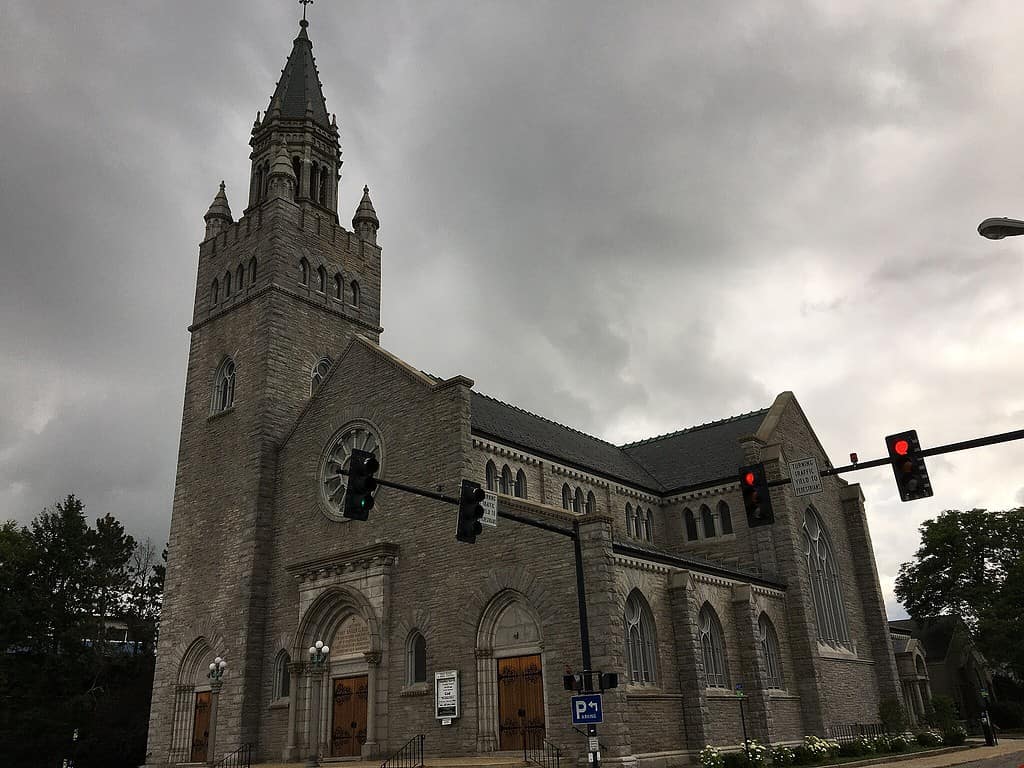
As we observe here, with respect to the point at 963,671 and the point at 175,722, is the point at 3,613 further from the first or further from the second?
the point at 963,671

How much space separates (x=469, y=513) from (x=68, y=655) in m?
37.7

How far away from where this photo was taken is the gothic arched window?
36.6m

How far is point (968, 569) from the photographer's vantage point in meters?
58.5

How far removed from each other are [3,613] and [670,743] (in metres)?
35.6

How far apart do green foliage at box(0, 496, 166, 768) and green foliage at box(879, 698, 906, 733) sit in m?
37.1

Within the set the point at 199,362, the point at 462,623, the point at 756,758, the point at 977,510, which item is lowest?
the point at 756,758

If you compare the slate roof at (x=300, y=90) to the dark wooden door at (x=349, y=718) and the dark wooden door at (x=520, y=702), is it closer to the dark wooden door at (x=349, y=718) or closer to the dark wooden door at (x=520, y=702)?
the dark wooden door at (x=349, y=718)

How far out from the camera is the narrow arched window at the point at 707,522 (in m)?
39.1

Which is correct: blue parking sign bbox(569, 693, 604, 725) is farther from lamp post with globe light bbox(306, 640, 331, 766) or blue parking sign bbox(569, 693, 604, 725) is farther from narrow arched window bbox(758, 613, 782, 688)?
narrow arched window bbox(758, 613, 782, 688)

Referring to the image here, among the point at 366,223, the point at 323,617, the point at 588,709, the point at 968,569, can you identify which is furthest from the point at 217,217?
the point at 968,569

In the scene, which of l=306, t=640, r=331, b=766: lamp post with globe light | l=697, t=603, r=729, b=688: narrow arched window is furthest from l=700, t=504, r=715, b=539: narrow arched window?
l=306, t=640, r=331, b=766: lamp post with globe light

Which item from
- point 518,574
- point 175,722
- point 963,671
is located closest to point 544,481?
point 518,574

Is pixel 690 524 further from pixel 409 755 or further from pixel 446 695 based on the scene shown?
pixel 409 755

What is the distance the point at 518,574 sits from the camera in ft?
83.5
